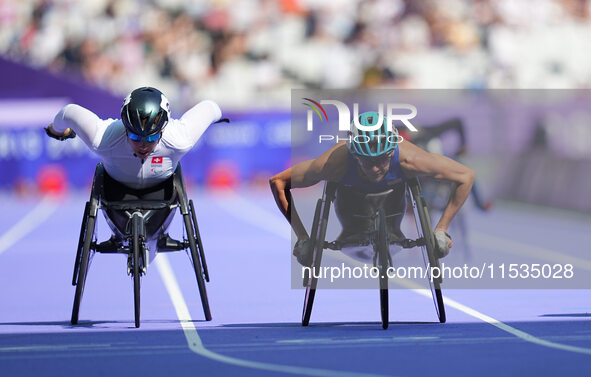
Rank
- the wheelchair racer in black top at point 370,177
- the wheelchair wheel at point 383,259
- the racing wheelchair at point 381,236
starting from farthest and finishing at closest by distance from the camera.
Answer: the wheelchair racer in black top at point 370,177 → the racing wheelchair at point 381,236 → the wheelchair wheel at point 383,259

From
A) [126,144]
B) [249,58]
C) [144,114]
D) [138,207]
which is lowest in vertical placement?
[138,207]

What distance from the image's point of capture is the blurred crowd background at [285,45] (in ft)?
91.0

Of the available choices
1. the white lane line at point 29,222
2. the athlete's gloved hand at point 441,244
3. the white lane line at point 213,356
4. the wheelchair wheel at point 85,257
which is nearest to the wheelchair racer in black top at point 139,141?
the wheelchair wheel at point 85,257

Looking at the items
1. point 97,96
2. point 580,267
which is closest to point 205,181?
point 97,96

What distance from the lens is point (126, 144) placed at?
7.85 meters

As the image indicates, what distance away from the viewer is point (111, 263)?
13.0 m

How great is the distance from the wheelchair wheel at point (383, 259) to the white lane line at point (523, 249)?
494cm

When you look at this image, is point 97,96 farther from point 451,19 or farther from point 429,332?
point 429,332

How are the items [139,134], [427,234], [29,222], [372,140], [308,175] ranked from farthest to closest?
[29,222], [308,175], [139,134], [427,234], [372,140]

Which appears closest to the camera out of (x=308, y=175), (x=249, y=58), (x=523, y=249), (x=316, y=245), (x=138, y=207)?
(x=316, y=245)

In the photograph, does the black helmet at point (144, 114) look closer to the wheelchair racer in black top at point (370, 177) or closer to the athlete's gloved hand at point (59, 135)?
the athlete's gloved hand at point (59, 135)

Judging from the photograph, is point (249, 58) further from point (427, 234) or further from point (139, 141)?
point (427, 234)

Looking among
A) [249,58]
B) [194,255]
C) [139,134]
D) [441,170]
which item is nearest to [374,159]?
[441,170]

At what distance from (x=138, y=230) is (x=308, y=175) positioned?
3.89 ft
